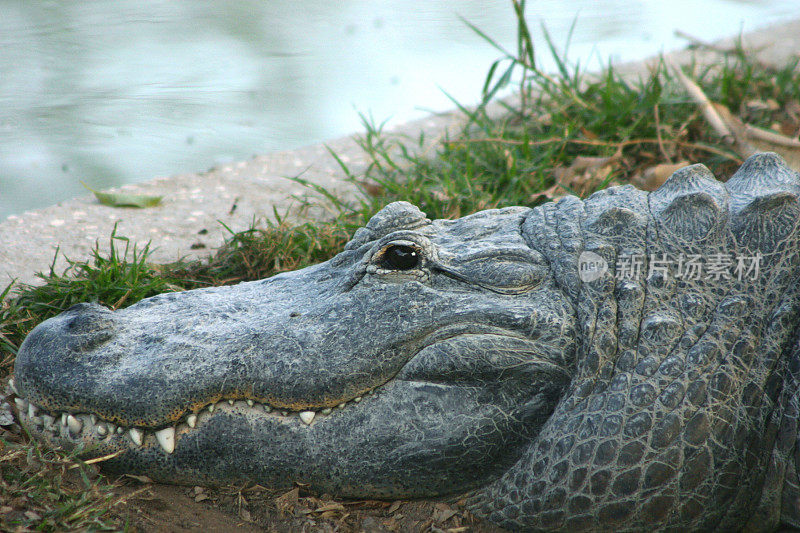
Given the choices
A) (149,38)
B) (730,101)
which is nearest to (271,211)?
(730,101)

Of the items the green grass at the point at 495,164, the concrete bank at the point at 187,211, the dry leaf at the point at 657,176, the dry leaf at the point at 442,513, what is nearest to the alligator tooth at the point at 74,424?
the green grass at the point at 495,164

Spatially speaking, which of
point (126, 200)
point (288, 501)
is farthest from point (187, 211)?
point (288, 501)

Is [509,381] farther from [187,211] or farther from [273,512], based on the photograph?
[187,211]

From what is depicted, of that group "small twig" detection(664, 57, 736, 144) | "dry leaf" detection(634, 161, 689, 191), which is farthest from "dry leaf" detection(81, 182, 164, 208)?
"small twig" detection(664, 57, 736, 144)

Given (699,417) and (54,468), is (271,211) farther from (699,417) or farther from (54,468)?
(699,417)

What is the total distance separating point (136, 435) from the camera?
8.93 feet

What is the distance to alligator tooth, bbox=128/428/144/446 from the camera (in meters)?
2.72

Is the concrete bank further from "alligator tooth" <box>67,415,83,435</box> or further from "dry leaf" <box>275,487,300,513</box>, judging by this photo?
"dry leaf" <box>275,487,300,513</box>

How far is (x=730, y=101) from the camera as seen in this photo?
19.6 feet

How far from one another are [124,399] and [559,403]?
58.3 inches

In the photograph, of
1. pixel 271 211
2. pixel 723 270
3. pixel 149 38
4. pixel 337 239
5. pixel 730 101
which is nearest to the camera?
pixel 723 270

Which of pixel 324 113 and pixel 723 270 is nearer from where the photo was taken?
pixel 723 270

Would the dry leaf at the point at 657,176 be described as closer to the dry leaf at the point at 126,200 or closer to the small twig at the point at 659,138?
the small twig at the point at 659,138

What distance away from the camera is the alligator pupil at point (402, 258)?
9.27ft
